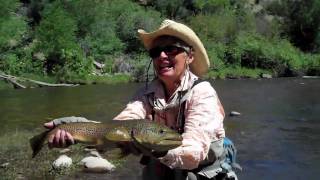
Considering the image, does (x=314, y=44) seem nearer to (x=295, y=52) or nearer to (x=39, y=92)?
(x=295, y=52)

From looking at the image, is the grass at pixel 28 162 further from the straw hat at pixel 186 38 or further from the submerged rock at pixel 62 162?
the straw hat at pixel 186 38

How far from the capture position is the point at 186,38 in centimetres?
363

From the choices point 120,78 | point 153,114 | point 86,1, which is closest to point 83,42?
point 86,1

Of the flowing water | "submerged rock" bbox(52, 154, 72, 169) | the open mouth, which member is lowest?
the flowing water

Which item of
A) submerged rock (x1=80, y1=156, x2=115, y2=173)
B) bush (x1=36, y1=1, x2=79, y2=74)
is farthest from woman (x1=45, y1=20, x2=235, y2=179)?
bush (x1=36, y1=1, x2=79, y2=74)

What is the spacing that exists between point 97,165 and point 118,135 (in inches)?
314

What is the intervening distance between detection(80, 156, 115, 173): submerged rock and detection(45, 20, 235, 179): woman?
24.6 ft

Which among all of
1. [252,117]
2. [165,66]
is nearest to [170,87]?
[165,66]

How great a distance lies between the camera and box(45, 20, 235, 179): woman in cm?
326

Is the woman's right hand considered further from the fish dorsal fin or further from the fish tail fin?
the fish dorsal fin

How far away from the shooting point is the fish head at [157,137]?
122 inches

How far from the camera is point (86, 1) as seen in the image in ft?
160

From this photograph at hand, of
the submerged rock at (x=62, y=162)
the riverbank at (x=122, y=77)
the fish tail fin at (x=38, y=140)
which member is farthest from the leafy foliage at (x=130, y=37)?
the fish tail fin at (x=38, y=140)

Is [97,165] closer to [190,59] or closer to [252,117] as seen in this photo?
[190,59]
